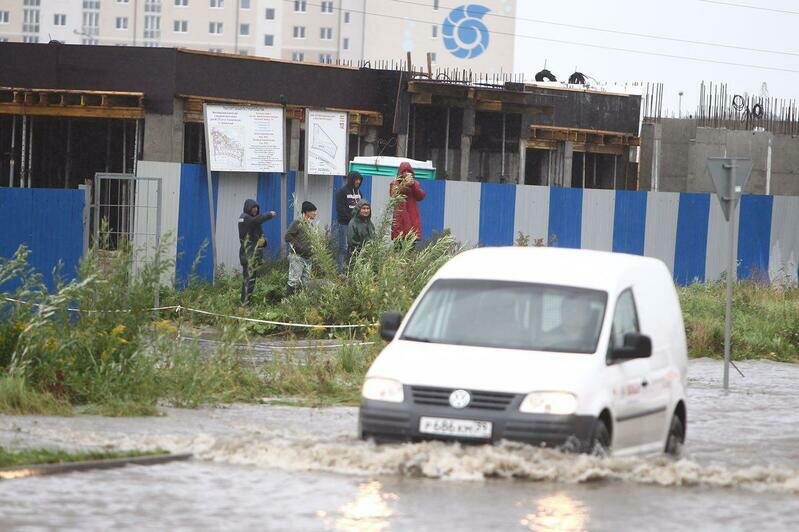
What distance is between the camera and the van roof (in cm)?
1126

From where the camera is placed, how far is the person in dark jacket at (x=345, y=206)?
24734 mm

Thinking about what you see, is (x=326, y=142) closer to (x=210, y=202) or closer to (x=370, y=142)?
(x=210, y=202)

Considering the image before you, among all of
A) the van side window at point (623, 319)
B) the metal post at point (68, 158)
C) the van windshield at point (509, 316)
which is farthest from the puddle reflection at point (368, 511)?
the metal post at point (68, 158)

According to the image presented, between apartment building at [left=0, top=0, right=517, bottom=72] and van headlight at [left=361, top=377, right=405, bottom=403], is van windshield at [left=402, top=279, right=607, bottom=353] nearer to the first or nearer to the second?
van headlight at [left=361, top=377, right=405, bottom=403]

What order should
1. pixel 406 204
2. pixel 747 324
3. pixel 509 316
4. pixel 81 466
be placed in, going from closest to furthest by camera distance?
pixel 81 466 → pixel 509 316 → pixel 747 324 → pixel 406 204

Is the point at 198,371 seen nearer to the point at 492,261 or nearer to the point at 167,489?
the point at 492,261

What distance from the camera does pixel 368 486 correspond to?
953cm

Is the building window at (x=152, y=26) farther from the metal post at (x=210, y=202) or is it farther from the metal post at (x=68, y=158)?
the metal post at (x=210, y=202)

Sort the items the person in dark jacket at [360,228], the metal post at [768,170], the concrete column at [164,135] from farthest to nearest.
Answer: the metal post at [768,170] < the concrete column at [164,135] < the person in dark jacket at [360,228]

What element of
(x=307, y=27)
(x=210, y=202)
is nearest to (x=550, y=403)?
(x=210, y=202)

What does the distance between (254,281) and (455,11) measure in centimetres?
13800

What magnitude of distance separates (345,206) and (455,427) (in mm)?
→ 14902

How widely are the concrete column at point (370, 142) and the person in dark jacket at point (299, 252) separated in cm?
1531

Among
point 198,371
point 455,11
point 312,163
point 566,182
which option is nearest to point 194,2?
point 455,11
